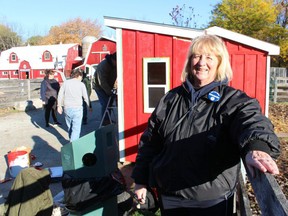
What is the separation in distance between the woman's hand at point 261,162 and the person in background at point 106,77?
5895 mm

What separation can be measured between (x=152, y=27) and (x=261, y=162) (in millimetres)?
4837

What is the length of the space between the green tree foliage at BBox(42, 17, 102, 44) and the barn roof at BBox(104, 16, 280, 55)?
228 feet

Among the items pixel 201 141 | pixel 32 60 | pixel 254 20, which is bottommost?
pixel 201 141

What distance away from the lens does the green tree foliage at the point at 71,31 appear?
73.3 metres

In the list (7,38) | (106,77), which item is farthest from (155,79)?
(7,38)

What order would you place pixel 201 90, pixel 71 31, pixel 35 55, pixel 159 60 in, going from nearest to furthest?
pixel 201 90 → pixel 159 60 → pixel 35 55 → pixel 71 31

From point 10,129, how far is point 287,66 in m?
30.8

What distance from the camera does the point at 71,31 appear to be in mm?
77000

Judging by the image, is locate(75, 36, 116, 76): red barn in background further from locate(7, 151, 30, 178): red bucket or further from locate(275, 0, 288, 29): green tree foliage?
locate(7, 151, 30, 178): red bucket

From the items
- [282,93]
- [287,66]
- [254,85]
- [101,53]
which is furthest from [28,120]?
[287,66]

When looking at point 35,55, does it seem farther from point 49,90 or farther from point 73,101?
point 73,101

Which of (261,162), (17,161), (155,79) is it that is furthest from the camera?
(155,79)

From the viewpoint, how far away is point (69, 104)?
22.2 ft

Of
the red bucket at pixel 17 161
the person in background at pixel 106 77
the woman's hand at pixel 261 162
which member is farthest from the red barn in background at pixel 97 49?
the woman's hand at pixel 261 162
